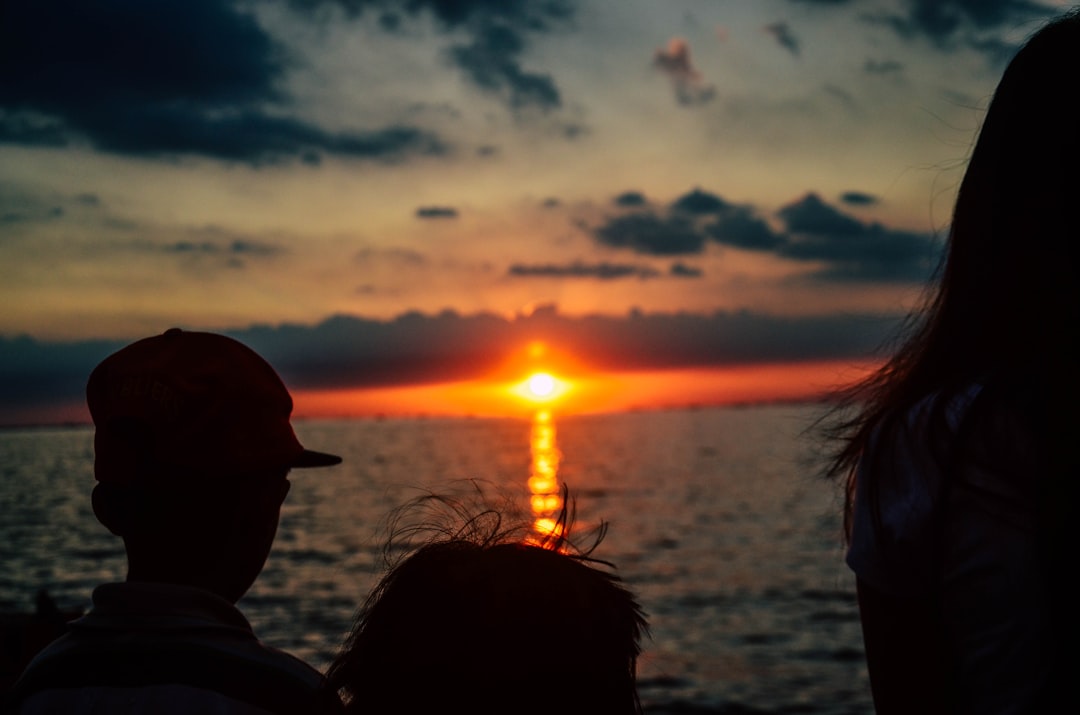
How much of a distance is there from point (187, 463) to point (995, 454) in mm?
1749

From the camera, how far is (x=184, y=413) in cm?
216

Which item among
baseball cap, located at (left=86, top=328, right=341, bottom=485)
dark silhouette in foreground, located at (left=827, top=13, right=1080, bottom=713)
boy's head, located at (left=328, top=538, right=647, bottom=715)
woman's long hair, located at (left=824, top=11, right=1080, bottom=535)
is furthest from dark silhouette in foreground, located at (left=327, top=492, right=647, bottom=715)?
baseball cap, located at (left=86, top=328, right=341, bottom=485)

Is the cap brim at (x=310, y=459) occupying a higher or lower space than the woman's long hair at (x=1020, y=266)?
lower

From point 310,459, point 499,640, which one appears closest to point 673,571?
point 310,459

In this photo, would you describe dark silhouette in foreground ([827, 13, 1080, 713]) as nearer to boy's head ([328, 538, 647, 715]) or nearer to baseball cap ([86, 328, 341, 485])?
boy's head ([328, 538, 647, 715])

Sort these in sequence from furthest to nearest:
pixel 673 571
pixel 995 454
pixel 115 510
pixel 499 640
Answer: pixel 673 571, pixel 115 510, pixel 995 454, pixel 499 640

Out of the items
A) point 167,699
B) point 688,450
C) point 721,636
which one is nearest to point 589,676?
point 167,699

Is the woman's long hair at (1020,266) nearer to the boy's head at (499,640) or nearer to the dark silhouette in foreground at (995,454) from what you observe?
the dark silhouette in foreground at (995,454)

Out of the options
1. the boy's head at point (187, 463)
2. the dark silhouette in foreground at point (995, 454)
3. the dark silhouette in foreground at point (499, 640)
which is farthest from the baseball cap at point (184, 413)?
the dark silhouette in foreground at point (995, 454)

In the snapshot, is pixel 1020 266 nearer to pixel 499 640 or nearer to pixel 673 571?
pixel 499 640

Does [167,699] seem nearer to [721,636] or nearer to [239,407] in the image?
[239,407]

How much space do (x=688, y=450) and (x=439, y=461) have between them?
26.6 m

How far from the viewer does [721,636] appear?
16547 mm

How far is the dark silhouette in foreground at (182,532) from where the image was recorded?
6.30ft
